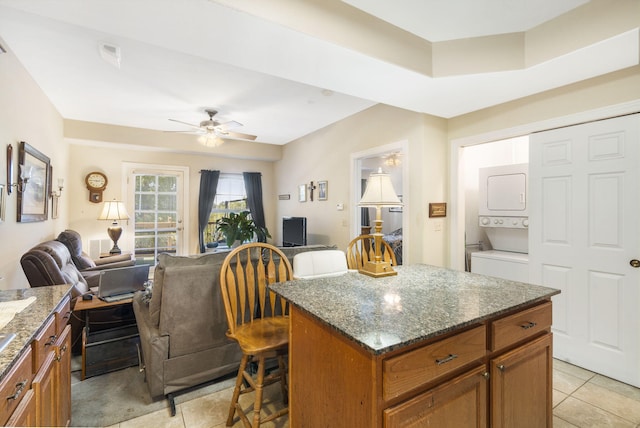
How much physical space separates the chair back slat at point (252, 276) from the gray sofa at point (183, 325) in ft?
0.56

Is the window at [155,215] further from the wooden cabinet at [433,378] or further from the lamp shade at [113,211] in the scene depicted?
the wooden cabinet at [433,378]

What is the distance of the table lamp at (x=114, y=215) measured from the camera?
4.74 metres

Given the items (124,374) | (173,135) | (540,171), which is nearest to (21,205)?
(124,374)

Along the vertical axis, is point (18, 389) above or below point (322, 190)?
below

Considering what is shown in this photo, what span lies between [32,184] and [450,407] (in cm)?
393

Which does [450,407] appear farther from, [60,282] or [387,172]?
[387,172]

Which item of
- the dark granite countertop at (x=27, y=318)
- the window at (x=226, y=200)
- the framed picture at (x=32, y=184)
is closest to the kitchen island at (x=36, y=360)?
the dark granite countertop at (x=27, y=318)

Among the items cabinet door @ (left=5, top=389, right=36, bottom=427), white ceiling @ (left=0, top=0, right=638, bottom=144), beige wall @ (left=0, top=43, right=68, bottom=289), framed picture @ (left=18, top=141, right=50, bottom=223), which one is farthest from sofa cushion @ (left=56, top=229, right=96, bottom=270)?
cabinet door @ (left=5, top=389, right=36, bottom=427)

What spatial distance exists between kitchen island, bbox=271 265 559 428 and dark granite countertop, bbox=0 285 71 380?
962 millimetres

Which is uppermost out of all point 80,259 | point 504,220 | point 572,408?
point 504,220

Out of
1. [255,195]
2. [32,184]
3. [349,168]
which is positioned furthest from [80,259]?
[349,168]

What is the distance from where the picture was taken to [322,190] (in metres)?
4.94

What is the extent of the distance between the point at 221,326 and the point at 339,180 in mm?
2928

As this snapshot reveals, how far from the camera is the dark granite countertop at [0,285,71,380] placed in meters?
0.94
